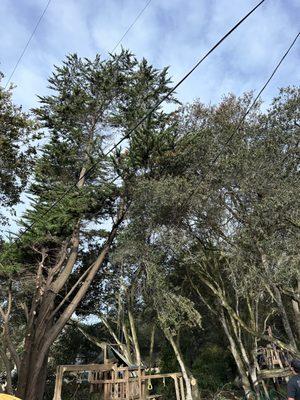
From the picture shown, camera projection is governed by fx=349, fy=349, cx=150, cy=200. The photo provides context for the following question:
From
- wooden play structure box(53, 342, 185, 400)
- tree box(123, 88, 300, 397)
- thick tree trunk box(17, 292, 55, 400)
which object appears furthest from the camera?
wooden play structure box(53, 342, 185, 400)

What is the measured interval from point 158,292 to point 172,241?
6.86 feet

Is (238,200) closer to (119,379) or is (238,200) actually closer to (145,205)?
(145,205)

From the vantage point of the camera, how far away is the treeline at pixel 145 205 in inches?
452

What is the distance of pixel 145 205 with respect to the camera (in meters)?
13.4

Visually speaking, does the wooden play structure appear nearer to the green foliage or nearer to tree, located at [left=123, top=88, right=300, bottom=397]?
tree, located at [left=123, top=88, right=300, bottom=397]

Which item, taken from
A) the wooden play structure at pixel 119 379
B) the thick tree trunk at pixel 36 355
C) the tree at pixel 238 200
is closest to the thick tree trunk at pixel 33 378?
the thick tree trunk at pixel 36 355

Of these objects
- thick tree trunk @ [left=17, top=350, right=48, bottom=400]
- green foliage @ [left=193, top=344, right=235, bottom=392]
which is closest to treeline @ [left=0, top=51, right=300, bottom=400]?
thick tree trunk @ [left=17, top=350, right=48, bottom=400]

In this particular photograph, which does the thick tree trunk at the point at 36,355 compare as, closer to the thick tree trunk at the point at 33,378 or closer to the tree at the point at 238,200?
the thick tree trunk at the point at 33,378

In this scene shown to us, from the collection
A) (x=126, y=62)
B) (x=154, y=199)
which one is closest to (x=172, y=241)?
(x=154, y=199)

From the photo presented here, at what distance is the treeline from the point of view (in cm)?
1147

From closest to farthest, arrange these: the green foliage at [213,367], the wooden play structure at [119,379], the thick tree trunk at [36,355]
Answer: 1. the thick tree trunk at [36,355]
2. the wooden play structure at [119,379]
3. the green foliage at [213,367]

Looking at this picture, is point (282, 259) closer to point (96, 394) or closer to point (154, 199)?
point (154, 199)

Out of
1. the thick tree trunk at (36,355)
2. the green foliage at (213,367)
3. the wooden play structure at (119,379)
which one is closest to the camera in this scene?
the thick tree trunk at (36,355)

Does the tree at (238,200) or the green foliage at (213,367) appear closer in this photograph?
the tree at (238,200)
